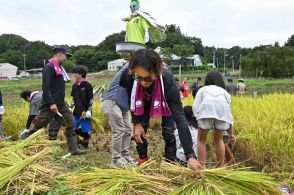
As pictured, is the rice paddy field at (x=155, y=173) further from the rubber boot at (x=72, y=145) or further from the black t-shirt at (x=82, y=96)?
the black t-shirt at (x=82, y=96)

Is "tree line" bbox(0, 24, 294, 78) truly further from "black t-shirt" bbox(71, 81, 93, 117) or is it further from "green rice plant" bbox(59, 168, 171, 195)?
"green rice plant" bbox(59, 168, 171, 195)

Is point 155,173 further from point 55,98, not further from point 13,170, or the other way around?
point 55,98

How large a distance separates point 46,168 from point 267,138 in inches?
100

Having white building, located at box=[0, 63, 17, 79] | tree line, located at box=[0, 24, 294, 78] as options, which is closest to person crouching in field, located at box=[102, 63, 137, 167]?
tree line, located at box=[0, 24, 294, 78]

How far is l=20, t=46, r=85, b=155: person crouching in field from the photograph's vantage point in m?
5.20

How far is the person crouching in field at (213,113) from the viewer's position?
3963 mm

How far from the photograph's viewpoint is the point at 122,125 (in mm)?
4395

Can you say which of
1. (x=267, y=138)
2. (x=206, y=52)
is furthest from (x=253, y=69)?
(x=267, y=138)

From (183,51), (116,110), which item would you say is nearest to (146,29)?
(116,110)

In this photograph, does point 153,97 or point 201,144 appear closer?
point 153,97

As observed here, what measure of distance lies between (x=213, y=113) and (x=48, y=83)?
2.23 metres

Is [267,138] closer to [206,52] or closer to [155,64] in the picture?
[155,64]

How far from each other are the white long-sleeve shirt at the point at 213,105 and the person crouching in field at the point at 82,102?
7.77 ft

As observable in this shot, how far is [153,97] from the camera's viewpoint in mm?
2947
